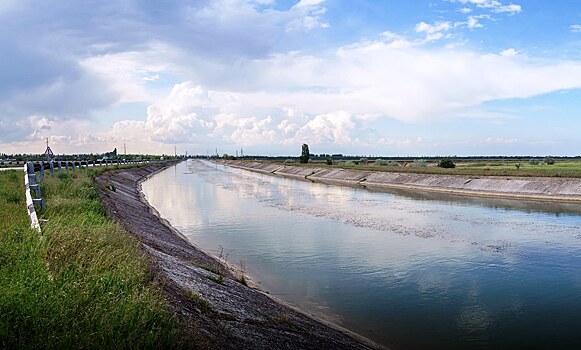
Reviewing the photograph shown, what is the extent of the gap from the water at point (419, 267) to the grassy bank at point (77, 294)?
6.31 meters

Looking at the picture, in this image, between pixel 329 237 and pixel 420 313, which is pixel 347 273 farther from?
pixel 329 237

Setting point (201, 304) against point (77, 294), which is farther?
point (201, 304)

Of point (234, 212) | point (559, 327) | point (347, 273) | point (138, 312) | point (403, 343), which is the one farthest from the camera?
point (234, 212)

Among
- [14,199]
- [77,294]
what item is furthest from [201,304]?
[14,199]

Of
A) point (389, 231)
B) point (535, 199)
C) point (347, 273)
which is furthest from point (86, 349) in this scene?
point (535, 199)

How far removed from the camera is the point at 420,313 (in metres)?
13.1

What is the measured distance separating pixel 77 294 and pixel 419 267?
14.0 meters

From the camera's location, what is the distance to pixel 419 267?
59.7 ft

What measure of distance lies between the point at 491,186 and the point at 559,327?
43.2 metres

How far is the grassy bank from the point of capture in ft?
19.0

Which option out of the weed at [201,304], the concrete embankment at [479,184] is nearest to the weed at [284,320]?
the weed at [201,304]

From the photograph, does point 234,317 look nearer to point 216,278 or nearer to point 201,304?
point 201,304

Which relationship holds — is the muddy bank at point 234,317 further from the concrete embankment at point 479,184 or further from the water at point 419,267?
the concrete embankment at point 479,184

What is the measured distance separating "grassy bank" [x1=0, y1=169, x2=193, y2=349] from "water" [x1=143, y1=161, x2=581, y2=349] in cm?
631
